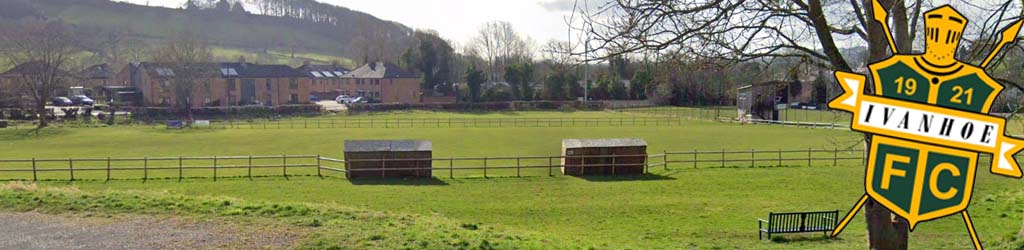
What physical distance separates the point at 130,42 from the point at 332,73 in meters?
57.4

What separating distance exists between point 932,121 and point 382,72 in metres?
88.8

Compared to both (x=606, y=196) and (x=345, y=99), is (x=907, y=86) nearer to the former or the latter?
→ (x=606, y=196)

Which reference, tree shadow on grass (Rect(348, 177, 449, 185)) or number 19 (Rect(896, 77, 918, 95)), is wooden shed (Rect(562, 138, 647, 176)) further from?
number 19 (Rect(896, 77, 918, 95))

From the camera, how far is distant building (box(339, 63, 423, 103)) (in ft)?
296

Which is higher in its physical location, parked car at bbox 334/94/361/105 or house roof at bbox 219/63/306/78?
house roof at bbox 219/63/306/78

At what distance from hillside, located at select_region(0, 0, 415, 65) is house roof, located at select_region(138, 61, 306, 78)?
119ft

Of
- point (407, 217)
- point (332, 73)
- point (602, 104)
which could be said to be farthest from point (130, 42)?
point (407, 217)

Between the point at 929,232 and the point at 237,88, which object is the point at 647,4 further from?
the point at 237,88

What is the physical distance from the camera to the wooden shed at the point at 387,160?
23.4 metres

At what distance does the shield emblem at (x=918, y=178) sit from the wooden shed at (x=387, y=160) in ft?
65.8

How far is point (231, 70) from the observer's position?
8412 cm

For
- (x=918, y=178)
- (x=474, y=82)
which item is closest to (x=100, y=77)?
(x=474, y=82)

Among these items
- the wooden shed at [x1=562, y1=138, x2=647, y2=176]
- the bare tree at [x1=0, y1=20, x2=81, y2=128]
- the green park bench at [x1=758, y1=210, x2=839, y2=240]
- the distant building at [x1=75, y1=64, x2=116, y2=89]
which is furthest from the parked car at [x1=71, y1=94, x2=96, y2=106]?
the green park bench at [x1=758, y1=210, x2=839, y2=240]

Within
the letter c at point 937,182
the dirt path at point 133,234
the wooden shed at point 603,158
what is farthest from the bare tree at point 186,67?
the letter c at point 937,182
